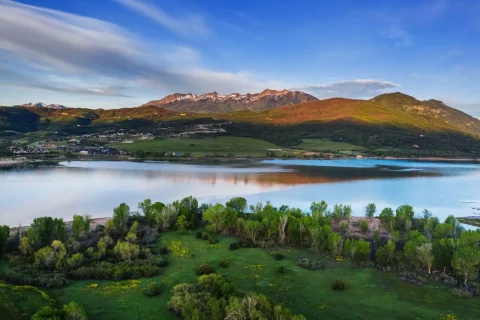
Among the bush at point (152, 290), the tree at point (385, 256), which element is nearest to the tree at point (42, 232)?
the bush at point (152, 290)

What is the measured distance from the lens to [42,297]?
25.5 meters

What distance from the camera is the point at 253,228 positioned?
136 ft

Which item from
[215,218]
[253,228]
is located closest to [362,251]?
[253,228]

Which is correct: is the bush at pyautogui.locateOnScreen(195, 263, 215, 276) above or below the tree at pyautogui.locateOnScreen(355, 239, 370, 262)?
below

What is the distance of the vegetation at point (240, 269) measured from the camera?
25750mm

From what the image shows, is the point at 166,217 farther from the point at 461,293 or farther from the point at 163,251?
the point at 461,293

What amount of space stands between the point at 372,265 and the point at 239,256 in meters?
13.0

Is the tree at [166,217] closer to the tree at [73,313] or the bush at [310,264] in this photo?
the bush at [310,264]

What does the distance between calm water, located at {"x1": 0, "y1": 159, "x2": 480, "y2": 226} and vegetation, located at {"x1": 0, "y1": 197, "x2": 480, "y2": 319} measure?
2394 centimetres

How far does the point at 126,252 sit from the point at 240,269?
11169 millimetres

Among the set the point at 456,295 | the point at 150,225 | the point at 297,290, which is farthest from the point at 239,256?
the point at 456,295

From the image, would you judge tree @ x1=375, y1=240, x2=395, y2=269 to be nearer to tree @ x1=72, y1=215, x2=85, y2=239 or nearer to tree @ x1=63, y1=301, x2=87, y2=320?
tree @ x1=63, y1=301, x2=87, y2=320

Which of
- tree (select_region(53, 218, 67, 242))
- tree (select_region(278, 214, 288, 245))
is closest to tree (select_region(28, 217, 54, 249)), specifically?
tree (select_region(53, 218, 67, 242))

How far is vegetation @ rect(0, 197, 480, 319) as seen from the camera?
2575cm
